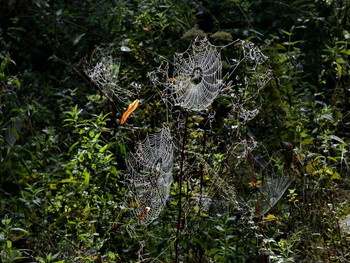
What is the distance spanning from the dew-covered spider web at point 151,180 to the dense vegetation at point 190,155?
83 millimetres

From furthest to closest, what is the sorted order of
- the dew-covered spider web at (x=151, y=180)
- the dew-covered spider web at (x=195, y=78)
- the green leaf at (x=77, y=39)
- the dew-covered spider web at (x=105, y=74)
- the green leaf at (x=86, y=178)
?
the green leaf at (x=77, y=39)
the dew-covered spider web at (x=105, y=74)
the green leaf at (x=86, y=178)
the dew-covered spider web at (x=151, y=180)
the dew-covered spider web at (x=195, y=78)

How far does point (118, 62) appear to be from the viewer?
498 cm

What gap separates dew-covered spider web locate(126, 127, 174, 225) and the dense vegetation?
0.08m

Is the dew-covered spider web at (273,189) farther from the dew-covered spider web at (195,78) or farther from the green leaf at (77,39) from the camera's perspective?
the green leaf at (77,39)

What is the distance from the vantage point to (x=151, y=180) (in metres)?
→ 3.33

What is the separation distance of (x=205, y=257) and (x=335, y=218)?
74 centimetres

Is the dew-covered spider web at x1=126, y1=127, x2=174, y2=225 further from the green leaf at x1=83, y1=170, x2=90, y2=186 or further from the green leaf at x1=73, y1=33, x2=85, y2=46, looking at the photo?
the green leaf at x1=73, y1=33, x2=85, y2=46

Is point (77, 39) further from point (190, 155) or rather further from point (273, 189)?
point (273, 189)

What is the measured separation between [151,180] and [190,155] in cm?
53

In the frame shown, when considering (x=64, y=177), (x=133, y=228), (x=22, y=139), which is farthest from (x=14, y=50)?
(x=133, y=228)

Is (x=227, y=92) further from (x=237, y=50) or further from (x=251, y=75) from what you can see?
(x=237, y=50)

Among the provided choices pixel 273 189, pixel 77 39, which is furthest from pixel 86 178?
pixel 77 39

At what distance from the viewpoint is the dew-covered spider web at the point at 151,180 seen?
340 cm

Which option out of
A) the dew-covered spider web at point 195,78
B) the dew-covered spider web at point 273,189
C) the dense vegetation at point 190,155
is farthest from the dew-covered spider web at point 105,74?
the dew-covered spider web at point 273,189
